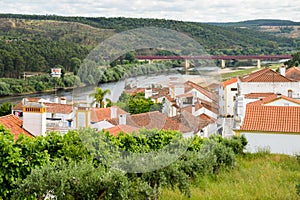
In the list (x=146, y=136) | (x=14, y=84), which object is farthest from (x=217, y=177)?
(x=14, y=84)

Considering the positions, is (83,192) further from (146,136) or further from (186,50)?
(186,50)

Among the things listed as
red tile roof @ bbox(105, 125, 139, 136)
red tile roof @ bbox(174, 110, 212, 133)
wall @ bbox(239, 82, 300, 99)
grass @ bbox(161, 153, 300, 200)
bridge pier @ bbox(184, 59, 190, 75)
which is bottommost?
grass @ bbox(161, 153, 300, 200)

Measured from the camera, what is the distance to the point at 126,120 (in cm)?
404

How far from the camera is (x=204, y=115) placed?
423cm

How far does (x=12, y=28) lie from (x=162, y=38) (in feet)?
257

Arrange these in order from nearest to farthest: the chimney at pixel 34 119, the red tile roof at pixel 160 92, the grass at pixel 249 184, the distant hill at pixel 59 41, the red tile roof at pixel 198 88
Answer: the red tile roof at pixel 160 92
the red tile roof at pixel 198 88
the grass at pixel 249 184
the chimney at pixel 34 119
the distant hill at pixel 59 41

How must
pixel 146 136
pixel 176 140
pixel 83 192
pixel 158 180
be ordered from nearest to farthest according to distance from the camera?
pixel 83 192 < pixel 176 140 < pixel 146 136 < pixel 158 180

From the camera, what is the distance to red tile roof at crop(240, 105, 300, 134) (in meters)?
10.9

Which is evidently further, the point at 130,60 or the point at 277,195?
the point at 277,195

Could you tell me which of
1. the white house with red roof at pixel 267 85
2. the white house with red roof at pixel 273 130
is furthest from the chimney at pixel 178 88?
the white house with red roof at pixel 267 85

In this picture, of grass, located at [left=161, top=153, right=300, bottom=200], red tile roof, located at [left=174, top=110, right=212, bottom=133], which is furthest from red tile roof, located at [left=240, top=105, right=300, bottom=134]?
red tile roof, located at [left=174, top=110, right=212, bottom=133]

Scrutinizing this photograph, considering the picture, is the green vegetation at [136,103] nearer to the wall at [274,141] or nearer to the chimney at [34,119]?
the chimney at [34,119]

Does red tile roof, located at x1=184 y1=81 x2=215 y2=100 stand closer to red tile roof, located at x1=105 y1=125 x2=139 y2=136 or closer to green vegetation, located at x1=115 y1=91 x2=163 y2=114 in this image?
green vegetation, located at x1=115 y1=91 x2=163 y2=114

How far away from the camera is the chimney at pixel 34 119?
29.5 feet
